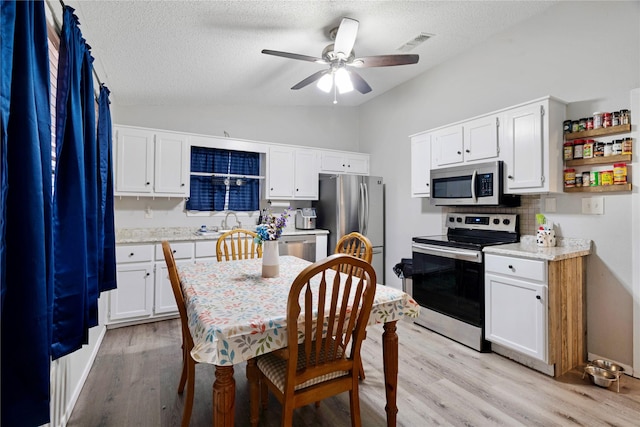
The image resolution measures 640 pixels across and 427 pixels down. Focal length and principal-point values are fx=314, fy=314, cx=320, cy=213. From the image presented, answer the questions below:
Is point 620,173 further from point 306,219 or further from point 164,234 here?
point 164,234

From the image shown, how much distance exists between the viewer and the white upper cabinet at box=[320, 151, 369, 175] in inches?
182

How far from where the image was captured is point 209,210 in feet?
13.5

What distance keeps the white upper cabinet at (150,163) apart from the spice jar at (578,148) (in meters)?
3.85

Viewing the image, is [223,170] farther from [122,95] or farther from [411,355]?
[411,355]

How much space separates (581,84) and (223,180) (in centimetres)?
384

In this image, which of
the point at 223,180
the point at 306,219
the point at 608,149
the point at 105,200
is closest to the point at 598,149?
the point at 608,149

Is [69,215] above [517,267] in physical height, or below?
above

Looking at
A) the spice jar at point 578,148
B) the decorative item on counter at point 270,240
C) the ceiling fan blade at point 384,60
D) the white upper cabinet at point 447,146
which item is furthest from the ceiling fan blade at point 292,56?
the spice jar at point 578,148

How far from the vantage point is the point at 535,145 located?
103 inches

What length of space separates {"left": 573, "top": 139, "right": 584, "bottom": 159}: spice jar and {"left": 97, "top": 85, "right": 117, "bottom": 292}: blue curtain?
3763mm

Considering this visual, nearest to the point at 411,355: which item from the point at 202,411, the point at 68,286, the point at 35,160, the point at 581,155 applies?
the point at 202,411

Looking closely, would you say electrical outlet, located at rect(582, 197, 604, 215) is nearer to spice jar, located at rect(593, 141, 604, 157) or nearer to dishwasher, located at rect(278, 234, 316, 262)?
spice jar, located at rect(593, 141, 604, 157)

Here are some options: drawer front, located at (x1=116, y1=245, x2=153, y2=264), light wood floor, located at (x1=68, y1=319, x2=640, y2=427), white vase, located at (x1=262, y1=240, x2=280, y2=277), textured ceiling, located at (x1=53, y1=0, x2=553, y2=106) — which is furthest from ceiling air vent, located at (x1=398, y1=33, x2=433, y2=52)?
drawer front, located at (x1=116, y1=245, x2=153, y2=264)

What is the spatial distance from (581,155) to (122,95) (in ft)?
14.7
